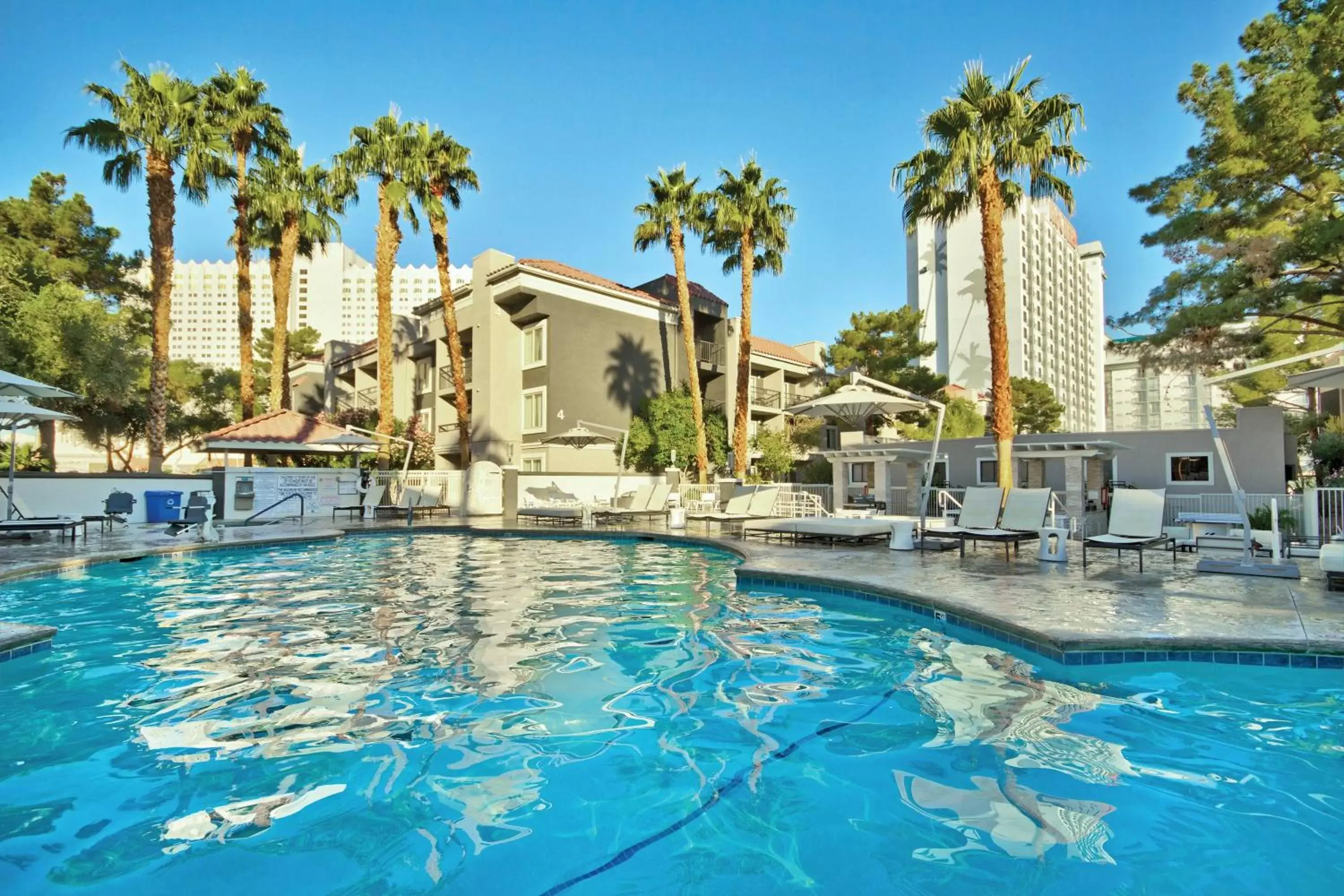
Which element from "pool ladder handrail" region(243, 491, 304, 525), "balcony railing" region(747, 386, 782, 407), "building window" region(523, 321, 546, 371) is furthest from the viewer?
"balcony railing" region(747, 386, 782, 407)

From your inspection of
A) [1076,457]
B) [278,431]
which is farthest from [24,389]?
[1076,457]

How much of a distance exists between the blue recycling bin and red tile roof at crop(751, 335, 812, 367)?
74.0 ft

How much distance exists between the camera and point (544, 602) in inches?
312

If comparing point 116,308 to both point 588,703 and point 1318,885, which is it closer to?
point 588,703

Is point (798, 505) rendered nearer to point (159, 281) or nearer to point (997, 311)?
point (997, 311)

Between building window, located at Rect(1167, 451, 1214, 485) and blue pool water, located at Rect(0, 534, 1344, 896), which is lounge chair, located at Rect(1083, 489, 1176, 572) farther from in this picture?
building window, located at Rect(1167, 451, 1214, 485)

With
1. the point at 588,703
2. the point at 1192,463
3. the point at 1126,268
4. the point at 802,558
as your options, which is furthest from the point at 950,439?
the point at 1126,268

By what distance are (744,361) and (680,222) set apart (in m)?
5.36

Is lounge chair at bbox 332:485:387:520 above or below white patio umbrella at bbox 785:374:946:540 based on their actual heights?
below

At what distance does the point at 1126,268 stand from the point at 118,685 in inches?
4618

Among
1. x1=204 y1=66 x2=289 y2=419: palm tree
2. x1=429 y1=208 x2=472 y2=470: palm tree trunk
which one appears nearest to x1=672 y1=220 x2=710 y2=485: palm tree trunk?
x1=429 y1=208 x2=472 y2=470: palm tree trunk

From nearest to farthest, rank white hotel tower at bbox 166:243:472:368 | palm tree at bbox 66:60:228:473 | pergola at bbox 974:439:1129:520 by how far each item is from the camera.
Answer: pergola at bbox 974:439:1129:520, palm tree at bbox 66:60:228:473, white hotel tower at bbox 166:243:472:368

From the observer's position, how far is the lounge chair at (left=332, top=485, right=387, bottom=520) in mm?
18703

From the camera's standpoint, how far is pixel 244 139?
2117cm
